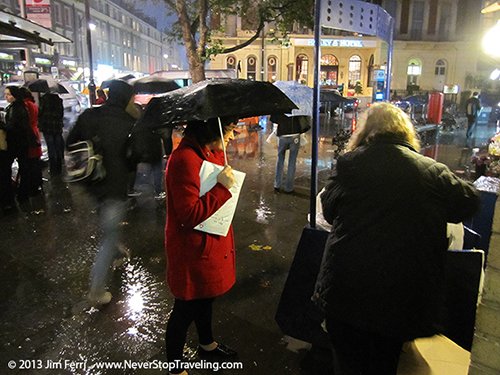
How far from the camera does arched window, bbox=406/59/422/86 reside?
123ft

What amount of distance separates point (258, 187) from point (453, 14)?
3692 centimetres

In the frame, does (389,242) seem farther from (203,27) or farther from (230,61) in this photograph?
(230,61)

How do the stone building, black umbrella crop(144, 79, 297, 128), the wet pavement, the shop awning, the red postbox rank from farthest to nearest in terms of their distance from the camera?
the stone building
the red postbox
the shop awning
the wet pavement
black umbrella crop(144, 79, 297, 128)

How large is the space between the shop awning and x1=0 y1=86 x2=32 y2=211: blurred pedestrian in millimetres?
911

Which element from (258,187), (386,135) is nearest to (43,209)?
(258,187)

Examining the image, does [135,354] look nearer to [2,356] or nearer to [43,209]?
[2,356]

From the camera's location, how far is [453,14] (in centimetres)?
3700

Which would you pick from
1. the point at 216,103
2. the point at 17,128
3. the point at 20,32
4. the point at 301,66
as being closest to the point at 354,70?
the point at 301,66

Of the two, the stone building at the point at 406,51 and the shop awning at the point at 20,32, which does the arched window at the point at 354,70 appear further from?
the shop awning at the point at 20,32

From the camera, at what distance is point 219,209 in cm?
260

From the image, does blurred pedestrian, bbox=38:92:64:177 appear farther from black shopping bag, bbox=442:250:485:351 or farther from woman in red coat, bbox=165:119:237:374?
black shopping bag, bbox=442:250:485:351

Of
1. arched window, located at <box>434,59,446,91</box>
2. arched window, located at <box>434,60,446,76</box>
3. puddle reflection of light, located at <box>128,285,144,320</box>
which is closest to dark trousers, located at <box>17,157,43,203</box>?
puddle reflection of light, located at <box>128,285,144,320</box>

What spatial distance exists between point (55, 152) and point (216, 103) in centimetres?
814

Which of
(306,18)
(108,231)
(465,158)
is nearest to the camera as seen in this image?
(108,231)
